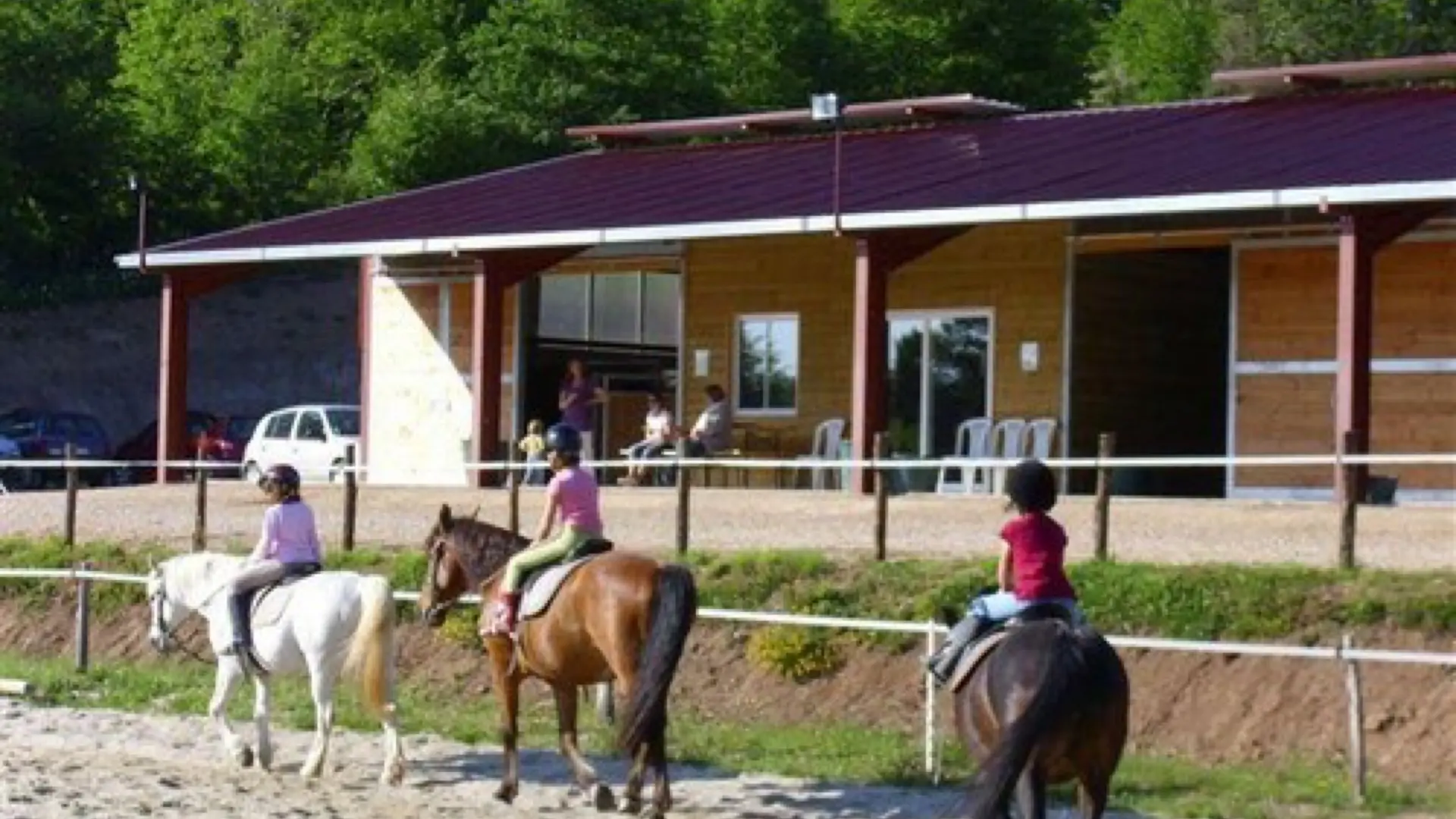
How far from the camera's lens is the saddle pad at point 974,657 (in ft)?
41.3

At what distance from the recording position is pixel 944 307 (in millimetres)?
30297

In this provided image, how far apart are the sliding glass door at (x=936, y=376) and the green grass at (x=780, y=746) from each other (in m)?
10.1

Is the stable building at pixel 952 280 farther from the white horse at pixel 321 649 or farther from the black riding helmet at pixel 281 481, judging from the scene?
the black riding helmet at pixel 281 481

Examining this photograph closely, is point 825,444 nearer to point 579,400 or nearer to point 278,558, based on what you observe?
point 579,400

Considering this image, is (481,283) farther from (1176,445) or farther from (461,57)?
(461,57)

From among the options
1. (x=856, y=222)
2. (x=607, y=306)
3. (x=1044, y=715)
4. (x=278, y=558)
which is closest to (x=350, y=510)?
(x=856, y=222)

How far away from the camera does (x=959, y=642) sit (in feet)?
42.0

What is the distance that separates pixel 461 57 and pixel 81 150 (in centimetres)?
963

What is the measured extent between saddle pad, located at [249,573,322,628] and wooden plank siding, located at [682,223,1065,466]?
527 inches

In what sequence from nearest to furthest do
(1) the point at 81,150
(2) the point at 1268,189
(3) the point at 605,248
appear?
(2) the point at 1268,189, (3) the point at 605,248, (1) the point at 81,150

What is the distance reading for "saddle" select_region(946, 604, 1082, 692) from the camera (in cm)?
1251

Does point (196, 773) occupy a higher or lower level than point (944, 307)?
lower

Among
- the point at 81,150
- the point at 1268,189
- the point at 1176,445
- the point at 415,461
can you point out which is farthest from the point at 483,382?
the point at 81,150

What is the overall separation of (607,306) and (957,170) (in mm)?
6961
